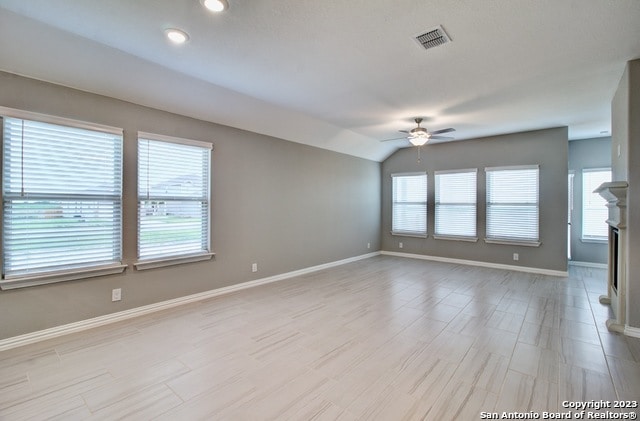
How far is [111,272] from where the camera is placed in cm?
337

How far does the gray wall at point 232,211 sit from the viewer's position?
2973 mm

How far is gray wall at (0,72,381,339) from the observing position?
297 centimetres

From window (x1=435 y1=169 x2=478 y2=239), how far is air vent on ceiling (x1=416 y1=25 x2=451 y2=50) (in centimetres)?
465

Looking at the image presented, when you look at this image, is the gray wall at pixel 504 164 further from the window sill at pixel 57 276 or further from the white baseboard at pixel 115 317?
the window sill at pixel 57 276

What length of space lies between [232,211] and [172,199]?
36.5 inches

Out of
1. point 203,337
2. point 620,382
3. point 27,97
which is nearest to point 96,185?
point 27,97

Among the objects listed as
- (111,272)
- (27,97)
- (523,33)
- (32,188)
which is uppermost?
(523,33)

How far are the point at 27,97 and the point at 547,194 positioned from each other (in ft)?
26.2

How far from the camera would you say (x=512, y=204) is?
6172 millimetres

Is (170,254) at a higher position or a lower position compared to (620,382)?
higher

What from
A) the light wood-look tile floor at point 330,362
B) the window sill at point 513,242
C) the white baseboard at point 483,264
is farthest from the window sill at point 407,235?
the light wood-look tile floor at point 330,362

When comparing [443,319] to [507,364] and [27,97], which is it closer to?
[507,364]

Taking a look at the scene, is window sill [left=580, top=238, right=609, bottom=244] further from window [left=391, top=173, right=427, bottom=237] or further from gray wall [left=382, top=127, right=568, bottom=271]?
window [left=391, top=173, right=427, bottom=237]

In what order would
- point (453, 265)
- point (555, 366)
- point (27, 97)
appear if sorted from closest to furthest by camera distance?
point (555, 366) → point (27, 97) → point (453, 265)
